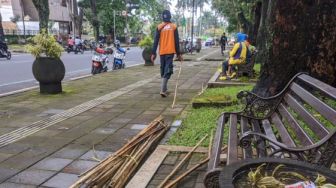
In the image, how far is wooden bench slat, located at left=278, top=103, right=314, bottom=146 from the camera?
3.11m

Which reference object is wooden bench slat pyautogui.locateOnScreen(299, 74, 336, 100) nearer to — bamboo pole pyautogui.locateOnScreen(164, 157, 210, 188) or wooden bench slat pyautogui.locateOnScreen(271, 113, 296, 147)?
wooden bench slat pyautogui.locateOnScreen(271, 113, 296, 147)

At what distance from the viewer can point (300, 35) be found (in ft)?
20.5

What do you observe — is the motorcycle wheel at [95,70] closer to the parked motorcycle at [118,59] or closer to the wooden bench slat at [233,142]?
the parked motorcycle at [118,59]

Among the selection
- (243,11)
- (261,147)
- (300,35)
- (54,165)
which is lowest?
(54,165)

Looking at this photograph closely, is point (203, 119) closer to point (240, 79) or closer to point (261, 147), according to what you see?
point (261, 147)

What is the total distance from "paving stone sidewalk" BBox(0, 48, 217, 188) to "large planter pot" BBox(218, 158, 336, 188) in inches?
80.5

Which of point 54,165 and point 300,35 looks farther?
point 300,35

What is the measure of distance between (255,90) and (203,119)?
133 cm

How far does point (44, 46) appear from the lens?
859cm

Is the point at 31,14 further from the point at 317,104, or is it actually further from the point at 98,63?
the point at 317,104

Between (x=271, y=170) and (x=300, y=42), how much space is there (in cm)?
436

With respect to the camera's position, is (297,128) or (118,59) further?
(118,59)

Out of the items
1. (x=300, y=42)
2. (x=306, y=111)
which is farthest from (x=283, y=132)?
(x=300, y=42)

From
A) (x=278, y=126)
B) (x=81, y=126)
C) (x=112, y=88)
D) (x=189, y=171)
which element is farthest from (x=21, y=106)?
(x=278, y=126)
